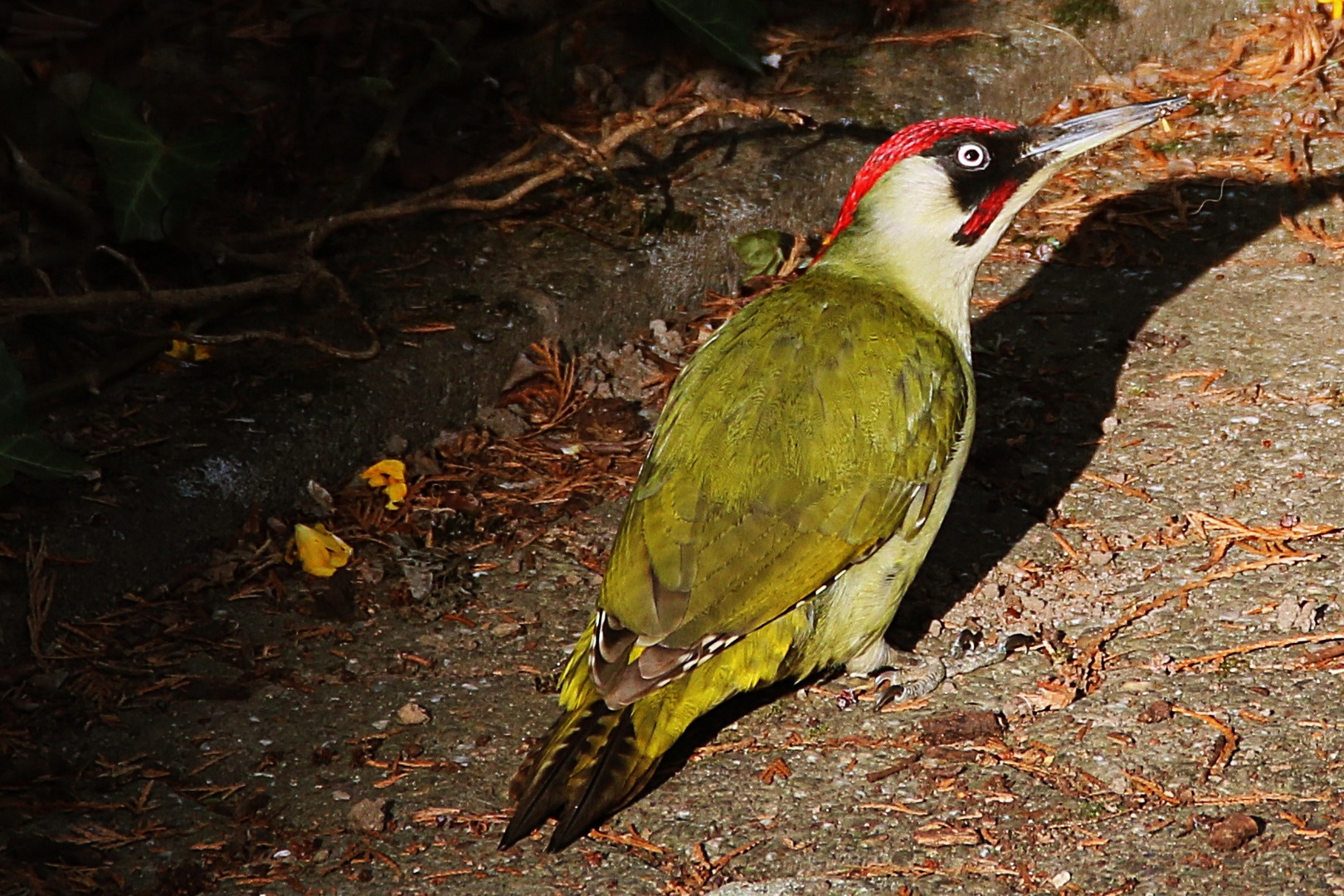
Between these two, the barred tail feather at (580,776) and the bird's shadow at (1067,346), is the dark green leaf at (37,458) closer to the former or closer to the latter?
the barred tail feather at (580,776)

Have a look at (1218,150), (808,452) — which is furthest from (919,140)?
(1218,150)

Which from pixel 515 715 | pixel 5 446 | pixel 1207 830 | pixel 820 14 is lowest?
pixel 515 715

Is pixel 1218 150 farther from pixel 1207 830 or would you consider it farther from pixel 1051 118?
pixel 1207 830

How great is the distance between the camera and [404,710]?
3445mm

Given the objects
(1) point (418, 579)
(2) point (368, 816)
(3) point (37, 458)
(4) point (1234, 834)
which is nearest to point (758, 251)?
(1) point (418, 579)

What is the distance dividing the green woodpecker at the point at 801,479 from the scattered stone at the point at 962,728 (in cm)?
26

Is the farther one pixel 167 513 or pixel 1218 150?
pixel 1218 150

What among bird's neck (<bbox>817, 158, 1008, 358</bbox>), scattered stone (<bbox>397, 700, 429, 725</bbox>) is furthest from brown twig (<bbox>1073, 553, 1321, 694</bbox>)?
scattered stone (<bbox>397, 700, 429, 725</bbox>)

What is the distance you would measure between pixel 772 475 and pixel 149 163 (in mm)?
2054

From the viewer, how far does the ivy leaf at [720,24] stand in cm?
507

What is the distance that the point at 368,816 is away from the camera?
313 cm

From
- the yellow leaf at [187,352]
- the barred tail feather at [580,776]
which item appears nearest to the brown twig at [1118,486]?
the barred tail feather at [580,776]

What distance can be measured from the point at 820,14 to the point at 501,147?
153cm

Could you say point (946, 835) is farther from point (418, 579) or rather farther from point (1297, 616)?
point (418, 579)
